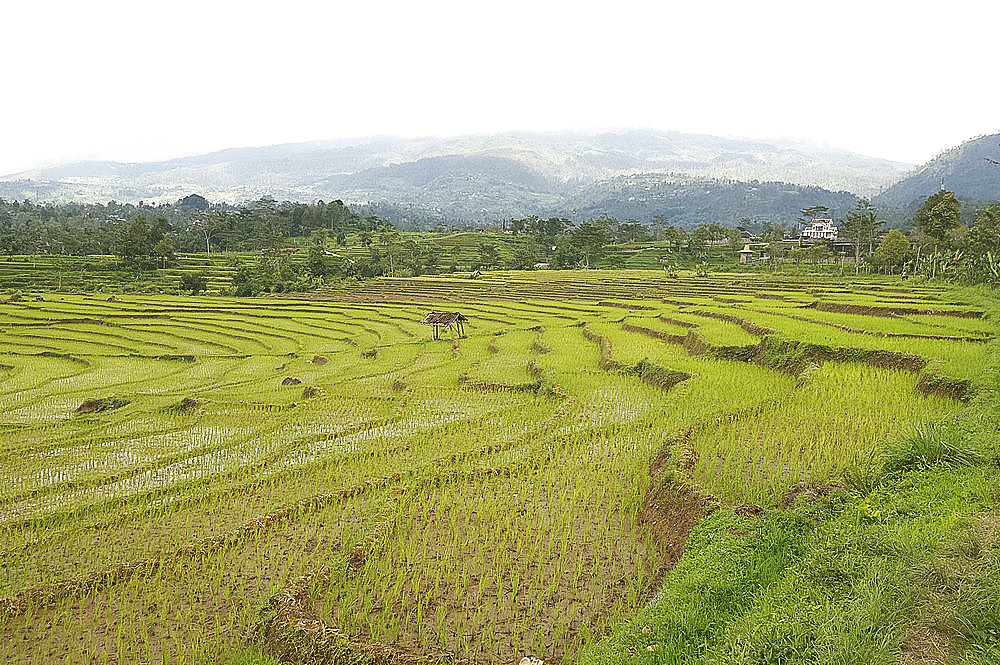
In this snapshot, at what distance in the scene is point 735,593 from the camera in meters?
4.95

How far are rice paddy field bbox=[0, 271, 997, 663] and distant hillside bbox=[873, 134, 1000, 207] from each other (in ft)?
567

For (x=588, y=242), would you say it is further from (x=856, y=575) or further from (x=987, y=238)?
(x=856, y=575)

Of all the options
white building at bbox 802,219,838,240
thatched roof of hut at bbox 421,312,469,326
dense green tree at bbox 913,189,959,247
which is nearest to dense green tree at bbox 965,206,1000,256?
dense green tree at bbox 913,189,959,247

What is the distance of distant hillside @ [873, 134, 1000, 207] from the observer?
165 m

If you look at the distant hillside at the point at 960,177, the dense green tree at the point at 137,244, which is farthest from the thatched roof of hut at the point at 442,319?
the distant hillside at the point at 960,177

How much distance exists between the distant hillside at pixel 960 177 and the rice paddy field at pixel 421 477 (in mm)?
172835

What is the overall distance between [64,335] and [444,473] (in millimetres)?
25829

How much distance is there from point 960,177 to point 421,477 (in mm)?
208502

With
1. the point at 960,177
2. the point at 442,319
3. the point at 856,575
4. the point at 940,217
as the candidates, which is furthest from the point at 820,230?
the point at 960,177

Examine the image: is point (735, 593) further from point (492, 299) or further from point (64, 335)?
point (492, 299)

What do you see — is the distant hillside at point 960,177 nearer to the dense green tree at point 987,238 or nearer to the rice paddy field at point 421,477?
the dense green tree at point 987,238

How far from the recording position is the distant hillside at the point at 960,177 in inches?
6481

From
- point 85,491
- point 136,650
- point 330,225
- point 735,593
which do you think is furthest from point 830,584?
point 330,225

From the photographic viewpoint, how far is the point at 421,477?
8.38m
